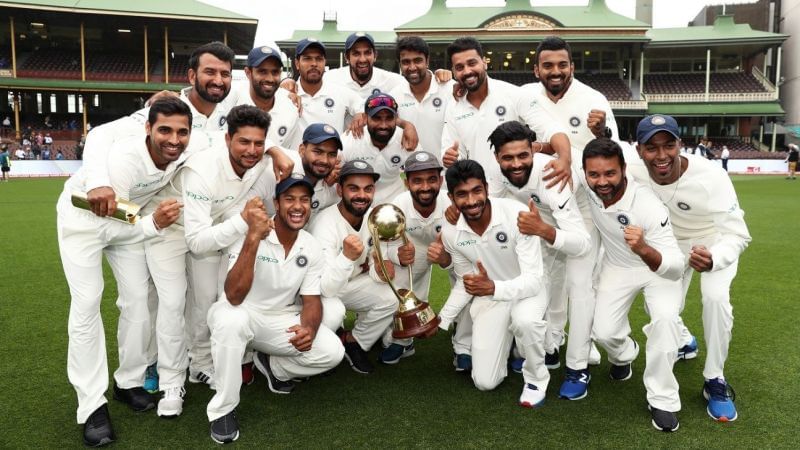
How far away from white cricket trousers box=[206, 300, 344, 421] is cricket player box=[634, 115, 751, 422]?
2738mm

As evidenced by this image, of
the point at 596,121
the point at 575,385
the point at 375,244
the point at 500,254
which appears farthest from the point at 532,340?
the point at 596,121

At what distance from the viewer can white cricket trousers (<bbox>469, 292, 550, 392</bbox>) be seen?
4672 millimetres

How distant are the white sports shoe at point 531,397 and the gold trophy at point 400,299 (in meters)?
0.88

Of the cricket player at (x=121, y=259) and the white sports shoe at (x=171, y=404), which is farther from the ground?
the cricket player at (x=121, y=259)

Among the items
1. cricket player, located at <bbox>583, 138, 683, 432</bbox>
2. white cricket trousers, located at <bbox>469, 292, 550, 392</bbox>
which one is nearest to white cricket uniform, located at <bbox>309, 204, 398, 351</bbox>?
Answer: white cricket trousers, located at <bbox>469, 292, 550, 392</bbox>

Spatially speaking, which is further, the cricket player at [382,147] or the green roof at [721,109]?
the green roof at [721,109]

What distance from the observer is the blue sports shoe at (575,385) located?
4645mm

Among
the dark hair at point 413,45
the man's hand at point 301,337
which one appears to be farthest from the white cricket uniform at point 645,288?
the dark hair at point 413,45

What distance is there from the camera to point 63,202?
4340 mm

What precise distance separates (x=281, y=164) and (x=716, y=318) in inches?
135

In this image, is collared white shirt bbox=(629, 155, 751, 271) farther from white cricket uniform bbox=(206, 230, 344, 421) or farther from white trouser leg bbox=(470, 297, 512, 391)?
white cricket uniform bbox=(206, 230, 344, 421)

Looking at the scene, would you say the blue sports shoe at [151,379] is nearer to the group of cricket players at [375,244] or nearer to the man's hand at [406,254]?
the group of cricket players at [375,244]

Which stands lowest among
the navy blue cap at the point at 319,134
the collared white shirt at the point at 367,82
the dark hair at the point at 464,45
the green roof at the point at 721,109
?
the navy blue cap at the point at 319,134

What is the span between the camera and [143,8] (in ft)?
125
